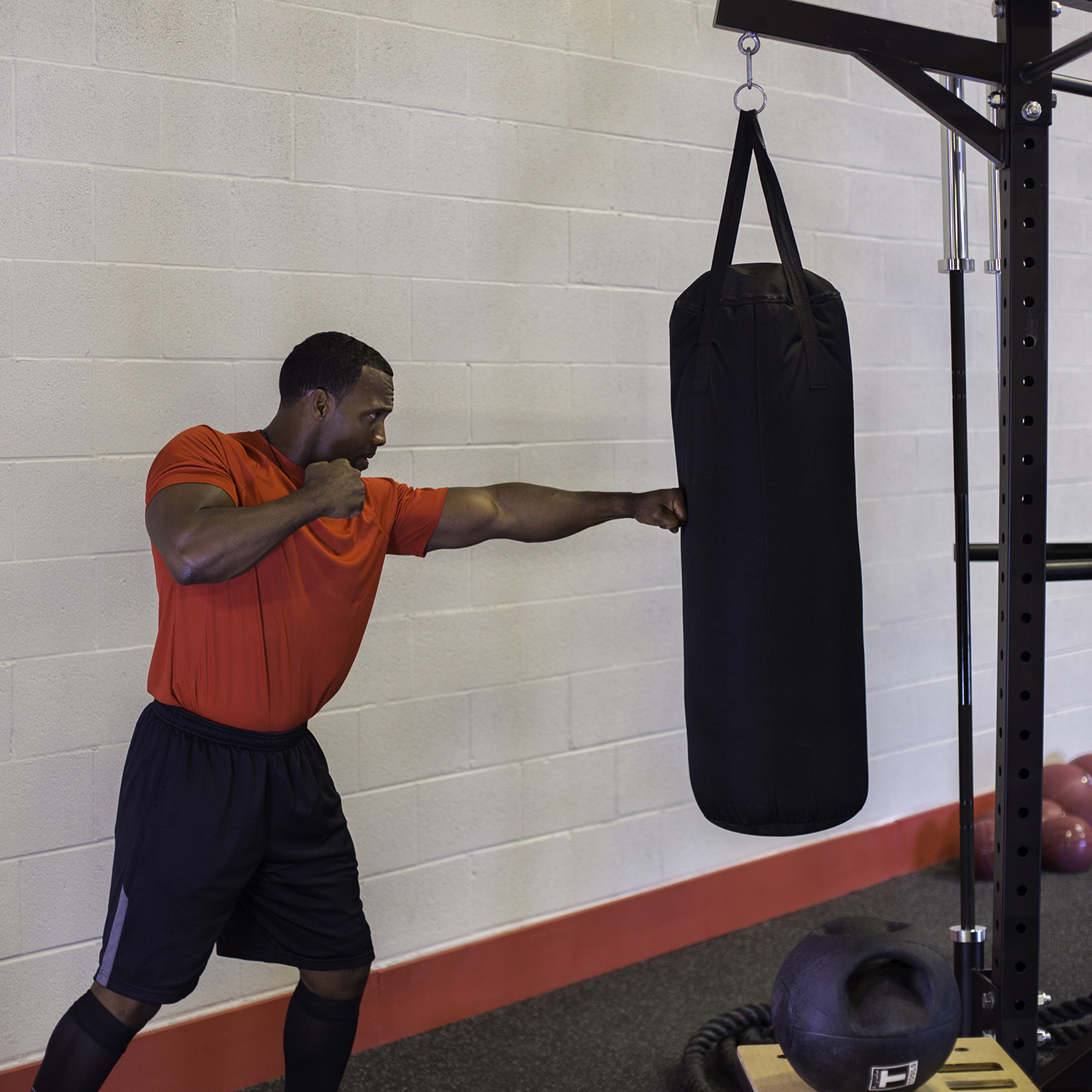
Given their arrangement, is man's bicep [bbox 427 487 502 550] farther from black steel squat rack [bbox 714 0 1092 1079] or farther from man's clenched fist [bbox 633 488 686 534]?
black steel squat rack [bbox 714 0 1092 1079]

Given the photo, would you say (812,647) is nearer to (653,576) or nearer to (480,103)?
(653,576)

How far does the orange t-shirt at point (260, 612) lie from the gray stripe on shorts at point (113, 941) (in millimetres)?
350

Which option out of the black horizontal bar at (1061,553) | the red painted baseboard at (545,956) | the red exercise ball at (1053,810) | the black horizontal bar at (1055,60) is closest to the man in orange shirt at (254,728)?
the red painted baseboard at (545,956)

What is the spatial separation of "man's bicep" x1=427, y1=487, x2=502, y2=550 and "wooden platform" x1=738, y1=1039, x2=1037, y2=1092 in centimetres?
111

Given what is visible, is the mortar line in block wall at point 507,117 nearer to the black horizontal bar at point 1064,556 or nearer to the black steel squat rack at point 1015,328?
the black steel squat rack at point 1015,328

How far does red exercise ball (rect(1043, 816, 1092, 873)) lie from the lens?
3346 mm

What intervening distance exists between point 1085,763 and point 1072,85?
8.19 ft

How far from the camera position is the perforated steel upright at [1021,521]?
6.01 ft

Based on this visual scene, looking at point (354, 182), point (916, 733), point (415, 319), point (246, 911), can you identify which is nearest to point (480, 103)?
point (354, 182)

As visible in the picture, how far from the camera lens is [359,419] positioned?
204cm

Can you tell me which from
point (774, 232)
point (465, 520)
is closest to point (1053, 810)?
point (465, 520)

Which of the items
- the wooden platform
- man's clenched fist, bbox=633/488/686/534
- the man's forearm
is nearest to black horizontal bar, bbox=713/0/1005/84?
man's clenched fist, bbox=633/488/686/534

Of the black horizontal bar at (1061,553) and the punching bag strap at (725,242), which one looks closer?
the punching bag strap at (725,242)

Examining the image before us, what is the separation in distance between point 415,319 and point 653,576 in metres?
0.98
